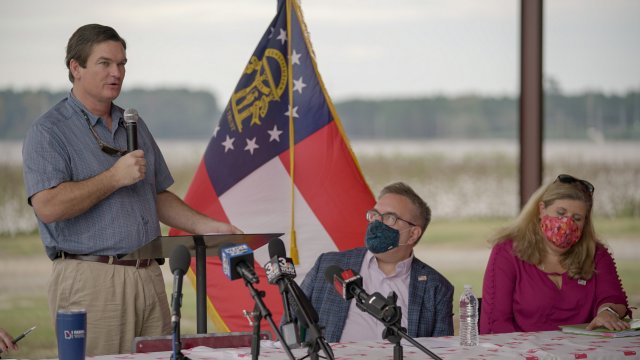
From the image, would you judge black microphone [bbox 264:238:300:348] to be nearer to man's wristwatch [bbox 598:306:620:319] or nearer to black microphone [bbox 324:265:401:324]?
black microphone [bbox 324:265:401:324]

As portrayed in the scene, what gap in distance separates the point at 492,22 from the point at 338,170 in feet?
11.8

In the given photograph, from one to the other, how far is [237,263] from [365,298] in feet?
1.05

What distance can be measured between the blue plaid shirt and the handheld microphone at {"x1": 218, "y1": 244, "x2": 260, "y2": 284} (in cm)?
133

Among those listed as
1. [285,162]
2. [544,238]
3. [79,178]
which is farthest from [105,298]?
[544,238]

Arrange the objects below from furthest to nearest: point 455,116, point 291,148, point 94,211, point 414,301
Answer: point 455,116, point 291,148, point 414,301, point 94,211

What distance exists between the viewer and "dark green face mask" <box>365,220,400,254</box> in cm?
335

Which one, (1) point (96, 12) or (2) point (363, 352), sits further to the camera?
(1) point (96, 12)

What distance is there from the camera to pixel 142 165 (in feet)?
10.1

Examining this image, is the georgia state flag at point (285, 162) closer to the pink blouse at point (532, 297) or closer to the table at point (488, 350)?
the pink blouse at point (532, 297)

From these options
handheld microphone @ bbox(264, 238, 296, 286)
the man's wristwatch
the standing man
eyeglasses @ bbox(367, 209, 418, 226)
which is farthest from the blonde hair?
handheld microphone @ bbox(264, 238, 296, 286)

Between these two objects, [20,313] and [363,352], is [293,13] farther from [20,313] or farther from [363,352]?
[20,313]

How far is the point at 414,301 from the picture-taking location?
11.0 ft

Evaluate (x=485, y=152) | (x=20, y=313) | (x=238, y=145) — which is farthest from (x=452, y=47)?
(x=20, y=313)

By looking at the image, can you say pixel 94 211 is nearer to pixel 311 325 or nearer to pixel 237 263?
pixel 237 263
